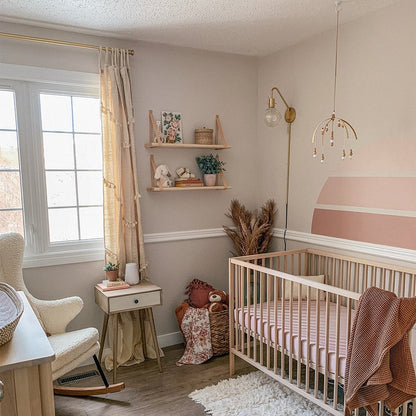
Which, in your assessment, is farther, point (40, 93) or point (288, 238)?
point (288, 238)

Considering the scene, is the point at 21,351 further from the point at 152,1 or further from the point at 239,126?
the point at 239,126

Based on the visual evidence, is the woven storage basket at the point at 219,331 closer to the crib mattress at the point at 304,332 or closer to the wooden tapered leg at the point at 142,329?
the crib mattress at the point at 304,332

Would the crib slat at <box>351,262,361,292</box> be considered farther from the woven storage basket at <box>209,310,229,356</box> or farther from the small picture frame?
the small picture frame

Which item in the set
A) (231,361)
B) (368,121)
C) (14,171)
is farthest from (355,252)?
(14,171)

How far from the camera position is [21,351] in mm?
1237

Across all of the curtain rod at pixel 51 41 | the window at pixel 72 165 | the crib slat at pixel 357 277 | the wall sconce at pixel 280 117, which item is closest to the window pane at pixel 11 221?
the window at pixel 72 165

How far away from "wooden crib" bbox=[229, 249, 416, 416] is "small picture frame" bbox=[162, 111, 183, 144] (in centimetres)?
113

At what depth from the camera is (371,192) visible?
2570 mm

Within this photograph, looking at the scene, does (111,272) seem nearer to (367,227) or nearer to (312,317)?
(312,317)

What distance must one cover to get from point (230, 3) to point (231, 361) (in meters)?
2.38

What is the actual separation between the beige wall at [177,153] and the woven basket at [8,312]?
128cm

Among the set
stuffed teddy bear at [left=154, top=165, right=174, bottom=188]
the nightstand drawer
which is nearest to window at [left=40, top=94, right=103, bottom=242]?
stuffed teddy bear at [left=154, top=165, right=174, bottom=188]

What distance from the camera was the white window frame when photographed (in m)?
2.66

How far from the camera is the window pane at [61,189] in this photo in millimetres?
2814
